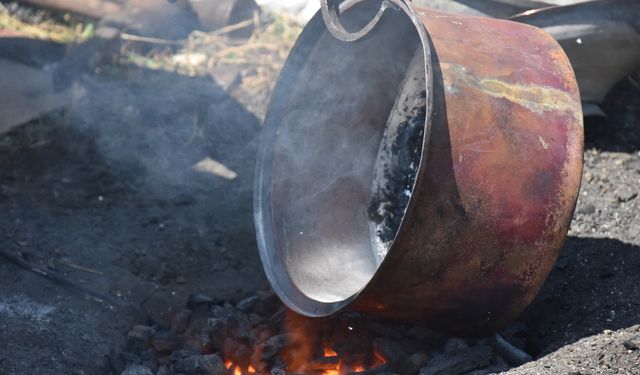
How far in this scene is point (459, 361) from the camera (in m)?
3.54

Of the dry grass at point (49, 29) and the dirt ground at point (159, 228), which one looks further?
the dry grass at point (49, 29)

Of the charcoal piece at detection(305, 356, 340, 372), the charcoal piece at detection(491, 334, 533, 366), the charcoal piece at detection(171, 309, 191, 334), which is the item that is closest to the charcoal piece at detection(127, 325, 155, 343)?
the charcoal piece at detection(171, 309, 191, 334)

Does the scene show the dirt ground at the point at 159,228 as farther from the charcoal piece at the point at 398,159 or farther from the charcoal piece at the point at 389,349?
the charcoal piece at the point at 398,159

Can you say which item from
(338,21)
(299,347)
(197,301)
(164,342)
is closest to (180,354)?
(164,342)

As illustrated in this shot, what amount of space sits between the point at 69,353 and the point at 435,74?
7.11 ft

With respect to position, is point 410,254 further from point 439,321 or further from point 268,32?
point 268,32

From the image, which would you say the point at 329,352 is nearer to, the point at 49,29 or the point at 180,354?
the point at 180,354

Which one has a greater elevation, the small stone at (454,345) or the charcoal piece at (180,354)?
the small stone at (454,345)

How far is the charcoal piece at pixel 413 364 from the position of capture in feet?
11.8

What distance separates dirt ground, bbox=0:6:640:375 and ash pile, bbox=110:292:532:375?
144 mm

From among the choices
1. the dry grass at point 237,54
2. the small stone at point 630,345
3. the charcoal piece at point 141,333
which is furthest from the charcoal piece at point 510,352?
the dry grass at point 237,54

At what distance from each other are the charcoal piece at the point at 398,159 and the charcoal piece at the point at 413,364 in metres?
0.84

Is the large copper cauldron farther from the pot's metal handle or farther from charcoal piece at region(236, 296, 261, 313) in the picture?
charcoal piece at region(236, 296, 261, 313)

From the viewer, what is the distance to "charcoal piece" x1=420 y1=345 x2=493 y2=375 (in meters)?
3.51
